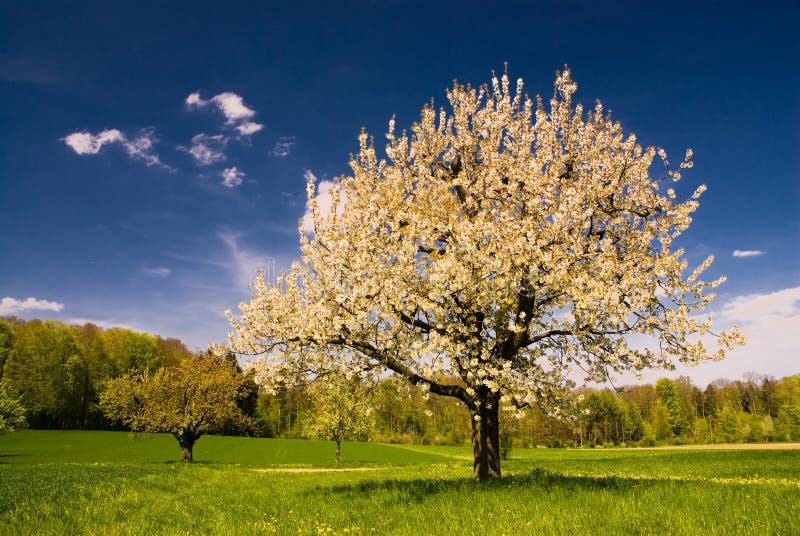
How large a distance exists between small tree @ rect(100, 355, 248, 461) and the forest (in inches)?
1214

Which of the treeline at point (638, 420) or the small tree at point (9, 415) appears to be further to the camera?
the treeline at point (638, 420)

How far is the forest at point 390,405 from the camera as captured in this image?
9219 centimetres

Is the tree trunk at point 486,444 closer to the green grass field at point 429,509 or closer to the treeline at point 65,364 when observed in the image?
the green grass field at point 429,509

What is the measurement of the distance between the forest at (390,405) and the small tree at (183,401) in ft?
101

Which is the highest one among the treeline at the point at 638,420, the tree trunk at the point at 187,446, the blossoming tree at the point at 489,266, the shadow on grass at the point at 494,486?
the blossoming tree at the point at 489,266

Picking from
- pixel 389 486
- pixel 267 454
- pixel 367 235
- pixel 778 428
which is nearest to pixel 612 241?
pixel 367 235

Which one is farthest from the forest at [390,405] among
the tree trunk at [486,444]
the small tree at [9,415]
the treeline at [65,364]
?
the tree trunk at [486,444]

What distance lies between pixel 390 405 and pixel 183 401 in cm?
7963

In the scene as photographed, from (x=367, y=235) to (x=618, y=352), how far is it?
27.6 feet

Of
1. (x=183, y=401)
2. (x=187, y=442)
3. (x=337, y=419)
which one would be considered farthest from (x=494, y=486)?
(x=337, y=419)

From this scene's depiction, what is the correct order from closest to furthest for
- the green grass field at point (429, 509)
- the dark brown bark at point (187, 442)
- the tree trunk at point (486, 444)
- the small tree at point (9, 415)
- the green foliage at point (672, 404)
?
the green grass field at point (429, 509) → the tree trunk at point (486, 444) → the dark brown bark at point (187, 442) → the small tree at point (9, 415) → the green foliage at point (672, 404)

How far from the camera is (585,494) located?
11.4 metres

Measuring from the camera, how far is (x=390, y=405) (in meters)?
118

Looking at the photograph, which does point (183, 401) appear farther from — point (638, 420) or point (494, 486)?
point (638, 420)
